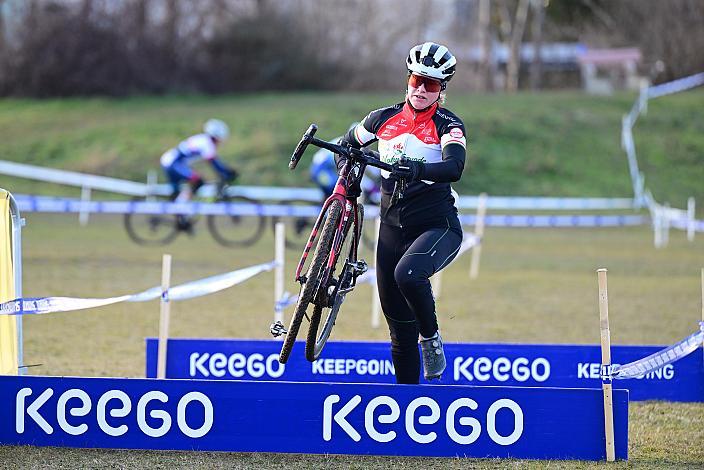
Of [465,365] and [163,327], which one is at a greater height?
[163,327]

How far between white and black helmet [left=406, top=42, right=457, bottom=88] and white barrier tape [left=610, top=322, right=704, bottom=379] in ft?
5.60

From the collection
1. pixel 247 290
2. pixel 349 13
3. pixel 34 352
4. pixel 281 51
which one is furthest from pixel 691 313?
pixel 349 13

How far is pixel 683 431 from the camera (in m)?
6.21

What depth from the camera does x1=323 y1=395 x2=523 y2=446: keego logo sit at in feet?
17.3

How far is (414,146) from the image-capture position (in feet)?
18.9

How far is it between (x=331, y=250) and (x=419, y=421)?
3.33ft

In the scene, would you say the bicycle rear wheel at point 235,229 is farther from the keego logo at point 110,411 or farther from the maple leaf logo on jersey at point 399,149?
the keego logo at point 110,411

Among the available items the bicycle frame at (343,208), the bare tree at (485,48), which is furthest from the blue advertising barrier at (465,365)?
the bare tree at (485,48)

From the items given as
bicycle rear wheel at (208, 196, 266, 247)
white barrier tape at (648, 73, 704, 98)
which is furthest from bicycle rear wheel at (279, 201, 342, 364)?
white barrier tape at (648, 73, 704, 98)

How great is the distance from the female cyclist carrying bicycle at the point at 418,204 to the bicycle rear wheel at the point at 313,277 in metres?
0.36

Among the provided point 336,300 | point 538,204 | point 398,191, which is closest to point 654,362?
point 398,191

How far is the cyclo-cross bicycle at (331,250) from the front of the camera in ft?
18.4

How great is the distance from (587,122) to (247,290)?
25.9 m

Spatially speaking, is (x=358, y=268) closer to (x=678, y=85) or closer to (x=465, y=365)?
(x=465, y=365)
